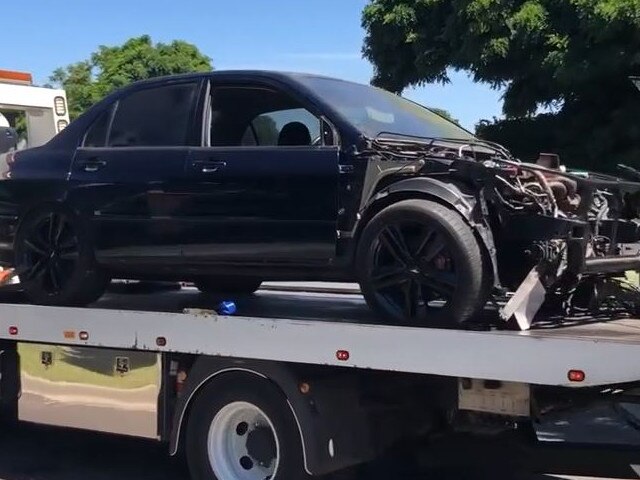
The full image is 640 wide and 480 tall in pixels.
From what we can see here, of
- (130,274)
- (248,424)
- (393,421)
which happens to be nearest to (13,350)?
(130,274)

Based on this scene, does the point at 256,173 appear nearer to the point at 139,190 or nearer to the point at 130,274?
the point at 139,190

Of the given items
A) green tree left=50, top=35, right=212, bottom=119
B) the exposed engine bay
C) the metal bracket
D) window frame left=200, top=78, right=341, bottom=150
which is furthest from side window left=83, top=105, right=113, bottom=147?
green tree left=50, top=35, right=212, bottom=119

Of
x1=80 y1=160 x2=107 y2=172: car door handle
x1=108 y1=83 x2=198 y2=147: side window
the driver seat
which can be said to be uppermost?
x1=108 y1=83 x2=198 y2=147: side window

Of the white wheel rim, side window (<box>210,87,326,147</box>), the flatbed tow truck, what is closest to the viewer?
the flatbed tow truck

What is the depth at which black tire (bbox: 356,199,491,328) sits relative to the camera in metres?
5.27

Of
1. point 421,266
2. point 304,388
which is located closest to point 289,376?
point 304,388

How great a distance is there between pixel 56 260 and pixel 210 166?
1408 mm

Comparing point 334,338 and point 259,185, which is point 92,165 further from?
point 334,338

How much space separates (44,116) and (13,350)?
4.03 meters

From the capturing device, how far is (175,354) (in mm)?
6254

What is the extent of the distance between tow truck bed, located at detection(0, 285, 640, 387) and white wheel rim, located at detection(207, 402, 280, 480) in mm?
410

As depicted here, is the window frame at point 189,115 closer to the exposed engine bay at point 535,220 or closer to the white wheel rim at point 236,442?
the exposed engine bay at point 535,220

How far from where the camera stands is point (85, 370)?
6754mm

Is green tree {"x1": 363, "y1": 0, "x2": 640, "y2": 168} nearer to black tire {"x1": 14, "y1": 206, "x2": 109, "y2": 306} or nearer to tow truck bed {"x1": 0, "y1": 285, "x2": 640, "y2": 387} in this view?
tow truck bed {"x1": 0, "y1": 285, "x2": 640, "y2": 387}
